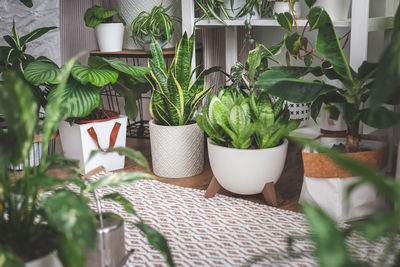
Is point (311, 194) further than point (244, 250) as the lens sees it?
Yes

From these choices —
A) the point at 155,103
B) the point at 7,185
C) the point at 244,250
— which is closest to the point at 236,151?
the point at 244,250

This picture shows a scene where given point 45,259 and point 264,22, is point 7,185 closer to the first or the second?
point 45,259

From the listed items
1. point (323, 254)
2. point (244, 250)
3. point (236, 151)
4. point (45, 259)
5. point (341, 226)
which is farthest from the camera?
point (236, 151)

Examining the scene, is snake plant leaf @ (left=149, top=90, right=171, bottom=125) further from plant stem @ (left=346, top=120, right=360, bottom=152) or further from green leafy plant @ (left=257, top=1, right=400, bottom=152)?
plant stem @ (left=346, top=120, right=360, bottom=152)

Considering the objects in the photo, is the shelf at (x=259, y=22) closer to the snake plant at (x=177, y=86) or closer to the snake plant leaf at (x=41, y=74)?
the snake plant at (x=177, y=86)

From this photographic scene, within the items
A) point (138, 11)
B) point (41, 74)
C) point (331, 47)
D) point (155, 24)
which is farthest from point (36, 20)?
point (331, 47)

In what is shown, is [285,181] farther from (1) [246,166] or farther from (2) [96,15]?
(2) [96,15]

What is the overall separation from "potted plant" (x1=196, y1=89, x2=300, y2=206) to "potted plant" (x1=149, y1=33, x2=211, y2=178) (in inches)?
10.4

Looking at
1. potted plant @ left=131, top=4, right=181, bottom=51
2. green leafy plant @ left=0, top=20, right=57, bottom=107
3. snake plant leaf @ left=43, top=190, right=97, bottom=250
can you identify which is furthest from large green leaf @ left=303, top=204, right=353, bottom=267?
potted plant @ left=131, top=4, right=181, bottom=51

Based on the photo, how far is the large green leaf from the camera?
22.5 inches

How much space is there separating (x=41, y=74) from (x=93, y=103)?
0.23 meters

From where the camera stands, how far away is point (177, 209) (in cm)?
169

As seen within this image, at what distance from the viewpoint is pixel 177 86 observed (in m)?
1.93

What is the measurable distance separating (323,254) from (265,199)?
120 cm
